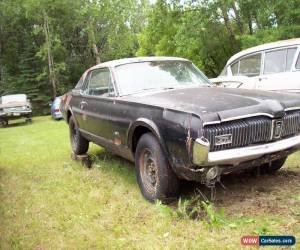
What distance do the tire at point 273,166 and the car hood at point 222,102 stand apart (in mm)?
1074

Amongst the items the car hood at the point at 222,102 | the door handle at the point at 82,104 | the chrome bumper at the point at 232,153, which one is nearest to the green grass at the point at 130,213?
the chrome bumper at the point at 232,153

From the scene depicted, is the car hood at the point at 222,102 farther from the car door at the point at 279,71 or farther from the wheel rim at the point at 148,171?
the car door at the point at 279,71

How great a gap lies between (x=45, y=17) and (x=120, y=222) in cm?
2762

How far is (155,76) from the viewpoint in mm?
6250

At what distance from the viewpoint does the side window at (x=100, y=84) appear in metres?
6.35

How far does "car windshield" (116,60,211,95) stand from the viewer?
605cm

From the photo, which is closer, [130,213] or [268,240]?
[268,240]

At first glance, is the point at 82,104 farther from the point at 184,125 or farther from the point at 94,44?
the point at 94,44

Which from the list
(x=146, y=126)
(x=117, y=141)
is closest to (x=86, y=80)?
(x=117, y=141)

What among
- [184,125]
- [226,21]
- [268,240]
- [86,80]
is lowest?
[268,240]

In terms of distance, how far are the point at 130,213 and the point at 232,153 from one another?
1.41 m

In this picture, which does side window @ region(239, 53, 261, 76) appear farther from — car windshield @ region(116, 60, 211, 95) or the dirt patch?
the dirt patch

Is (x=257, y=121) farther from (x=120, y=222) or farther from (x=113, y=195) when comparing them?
(x=113, y=195)

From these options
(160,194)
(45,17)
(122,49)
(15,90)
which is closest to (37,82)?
(15,90)
